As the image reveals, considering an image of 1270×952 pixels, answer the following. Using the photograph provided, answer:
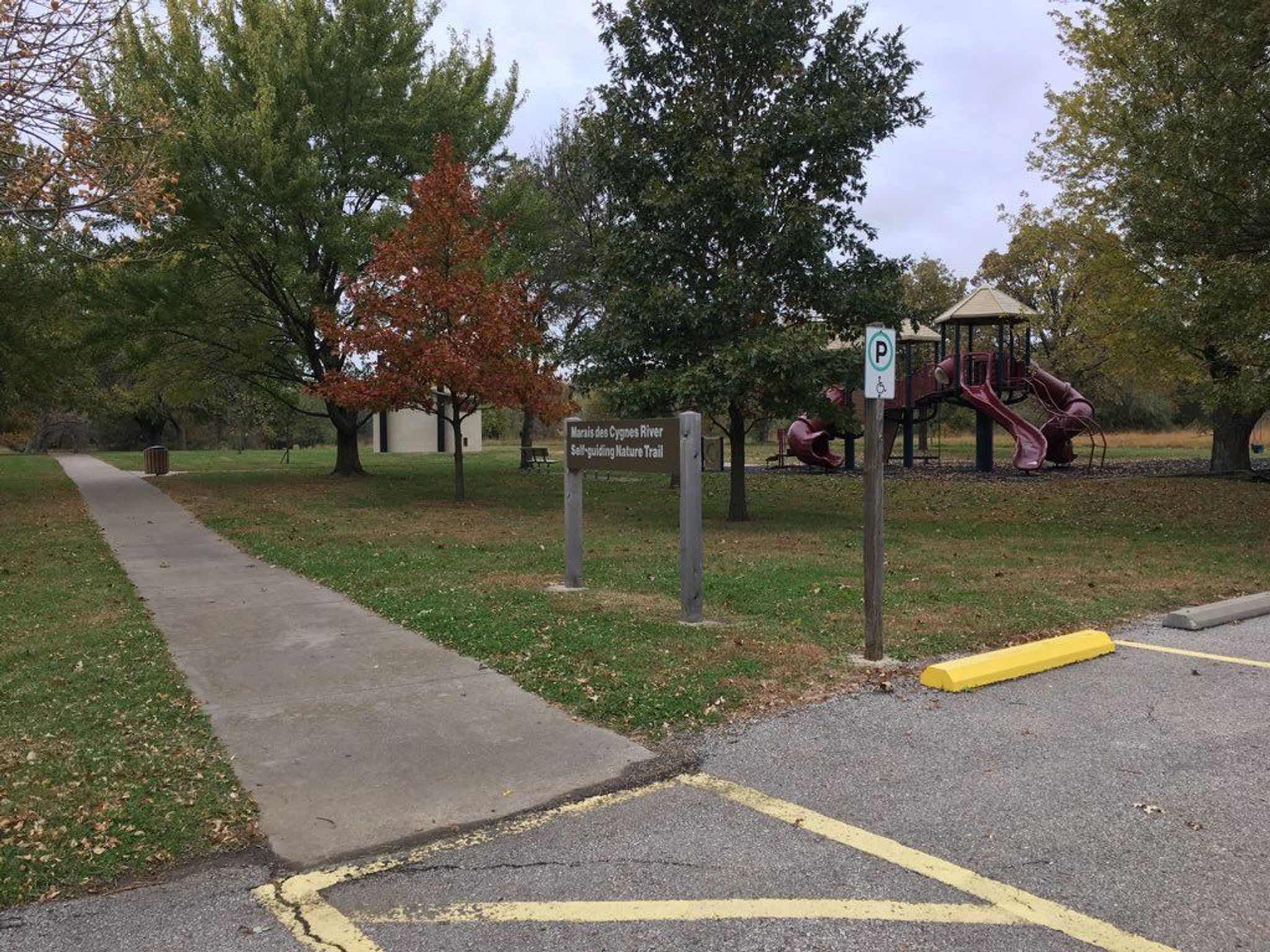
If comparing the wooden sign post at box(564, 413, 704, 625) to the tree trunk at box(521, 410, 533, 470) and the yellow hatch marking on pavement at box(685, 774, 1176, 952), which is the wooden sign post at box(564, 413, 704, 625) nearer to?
the yellow hatch marking on pavement at box(685, 774, 1176, 952)

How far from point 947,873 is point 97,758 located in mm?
3888

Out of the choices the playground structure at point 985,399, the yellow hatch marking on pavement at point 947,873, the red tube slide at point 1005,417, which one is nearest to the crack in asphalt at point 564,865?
the yellow hatch marking on pavement at point 947,873

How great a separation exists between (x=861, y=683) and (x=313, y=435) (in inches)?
2948

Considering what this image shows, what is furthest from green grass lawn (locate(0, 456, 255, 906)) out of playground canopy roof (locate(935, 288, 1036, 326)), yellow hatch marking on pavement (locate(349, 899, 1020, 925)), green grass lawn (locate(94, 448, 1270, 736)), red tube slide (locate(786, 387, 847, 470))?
playground canopy roof (locate(935, 288, 1036, 326))

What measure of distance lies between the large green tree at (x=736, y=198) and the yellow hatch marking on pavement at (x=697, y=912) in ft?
32.9

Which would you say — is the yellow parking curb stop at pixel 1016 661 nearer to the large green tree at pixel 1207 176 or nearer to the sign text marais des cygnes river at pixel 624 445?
the sign text marais des cygnes river at pixel 624 445

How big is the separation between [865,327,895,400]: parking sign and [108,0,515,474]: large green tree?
15.3 metres

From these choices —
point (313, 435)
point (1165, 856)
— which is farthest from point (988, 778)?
point (313, 435)

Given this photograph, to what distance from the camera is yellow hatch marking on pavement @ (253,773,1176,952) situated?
303 cm

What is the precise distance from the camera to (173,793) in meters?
4.15

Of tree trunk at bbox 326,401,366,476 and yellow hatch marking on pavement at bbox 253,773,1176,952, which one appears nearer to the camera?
yellow hatch marking on pavement at bbox 253,773,1176,952

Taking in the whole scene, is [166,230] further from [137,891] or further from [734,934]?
[734,934]

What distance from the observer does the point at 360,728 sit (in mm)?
5051

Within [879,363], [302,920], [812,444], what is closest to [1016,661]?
[879,363]
